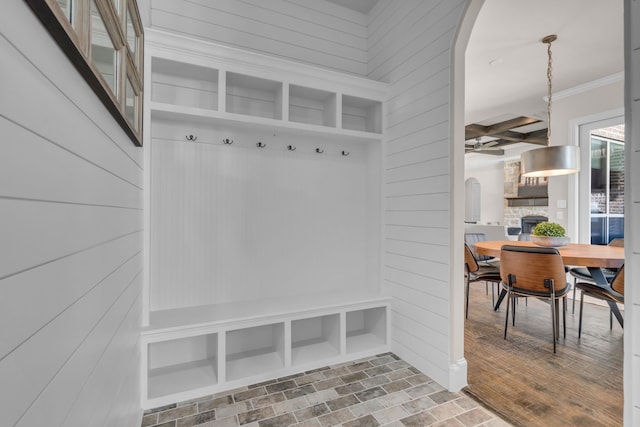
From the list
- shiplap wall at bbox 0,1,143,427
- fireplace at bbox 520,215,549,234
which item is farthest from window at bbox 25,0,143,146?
fireplace at bbox 520,215,549,234

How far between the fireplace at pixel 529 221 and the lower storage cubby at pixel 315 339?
7.74 m

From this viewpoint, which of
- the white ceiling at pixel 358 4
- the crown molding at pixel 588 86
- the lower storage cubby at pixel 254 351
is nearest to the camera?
the lower storage cubby at pixel 254 351

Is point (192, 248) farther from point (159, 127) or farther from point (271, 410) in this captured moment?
point (271, 410)

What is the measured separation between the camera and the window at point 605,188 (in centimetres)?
418

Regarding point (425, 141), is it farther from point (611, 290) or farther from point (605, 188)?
point (605, 188)

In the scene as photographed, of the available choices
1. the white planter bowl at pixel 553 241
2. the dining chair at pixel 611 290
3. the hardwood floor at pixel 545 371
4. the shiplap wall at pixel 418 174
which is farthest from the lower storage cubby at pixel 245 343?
the white planter bowl at pixel 553 241

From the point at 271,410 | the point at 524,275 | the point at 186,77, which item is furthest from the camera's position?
the point at 524,275

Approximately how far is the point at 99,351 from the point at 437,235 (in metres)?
2.00

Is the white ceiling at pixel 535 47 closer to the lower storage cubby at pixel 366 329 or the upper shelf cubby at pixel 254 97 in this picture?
the upper shelf cubby at pixel 254 97

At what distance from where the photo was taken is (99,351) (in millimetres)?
972

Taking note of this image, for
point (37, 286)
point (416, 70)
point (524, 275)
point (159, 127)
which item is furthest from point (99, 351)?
point (524, 275)

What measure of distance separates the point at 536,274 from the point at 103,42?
3.21 metres

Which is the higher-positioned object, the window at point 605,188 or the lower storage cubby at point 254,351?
the window at point 605,188

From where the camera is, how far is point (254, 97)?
2586mm
